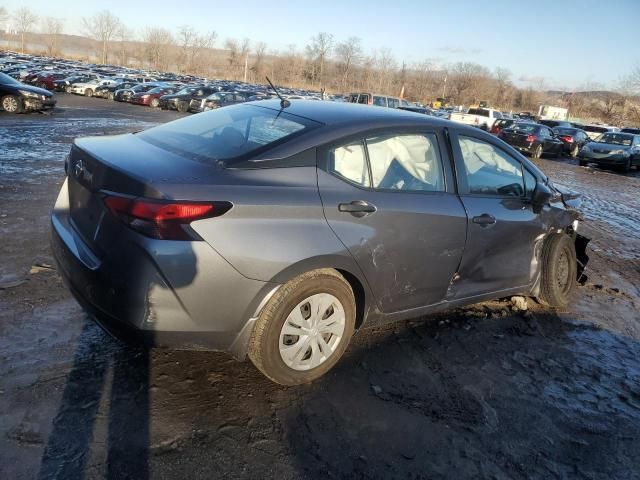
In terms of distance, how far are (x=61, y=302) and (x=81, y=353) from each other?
83 cm

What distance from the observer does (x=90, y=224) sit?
9.08 feet

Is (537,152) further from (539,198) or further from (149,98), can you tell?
(149,98)

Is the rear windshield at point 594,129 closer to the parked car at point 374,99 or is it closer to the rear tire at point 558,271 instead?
the parked car at point 374,99

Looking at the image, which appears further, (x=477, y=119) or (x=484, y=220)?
(x=477, y=119)

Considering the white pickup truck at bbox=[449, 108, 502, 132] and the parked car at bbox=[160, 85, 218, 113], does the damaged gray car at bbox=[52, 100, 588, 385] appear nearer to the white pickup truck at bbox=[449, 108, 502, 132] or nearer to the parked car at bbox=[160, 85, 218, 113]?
the white pickup truck at bbox=[449, 108, 502, 132]

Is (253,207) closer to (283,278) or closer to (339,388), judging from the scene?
(283,278)

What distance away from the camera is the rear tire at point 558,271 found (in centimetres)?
453

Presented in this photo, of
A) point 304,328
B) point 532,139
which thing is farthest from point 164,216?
point 532,139

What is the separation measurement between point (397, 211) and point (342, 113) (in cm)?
83

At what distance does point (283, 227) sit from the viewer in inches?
106

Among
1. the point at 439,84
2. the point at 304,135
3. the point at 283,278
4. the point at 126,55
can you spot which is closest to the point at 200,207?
the point at 283,278

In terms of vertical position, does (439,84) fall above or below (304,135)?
above

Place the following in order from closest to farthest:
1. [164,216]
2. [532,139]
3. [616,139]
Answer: [164,216]
[616,139]
[532,139]

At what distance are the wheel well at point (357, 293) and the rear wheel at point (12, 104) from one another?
19024mm
